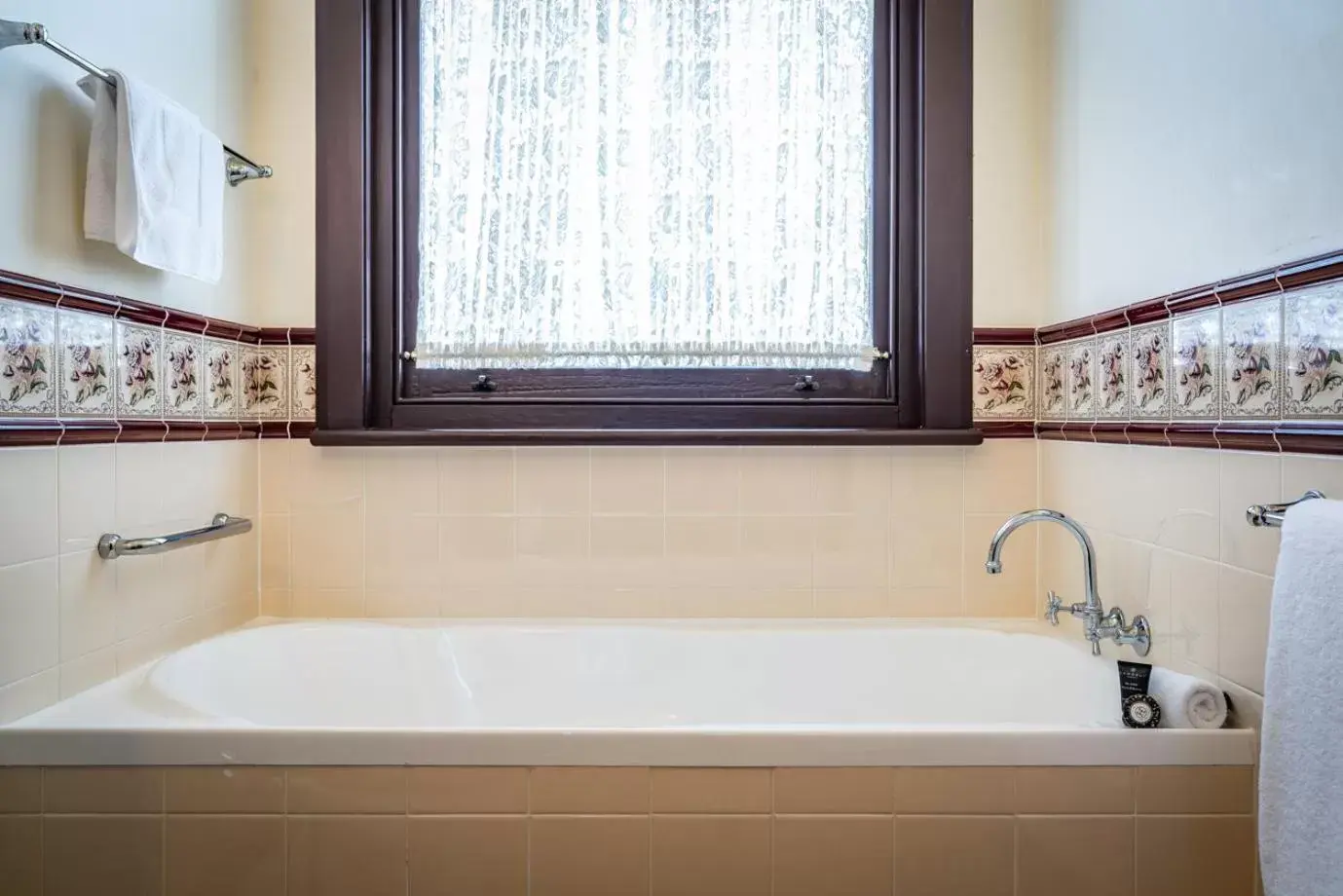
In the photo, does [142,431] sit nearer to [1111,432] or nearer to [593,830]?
[593,830]

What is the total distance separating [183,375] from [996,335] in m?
1.75

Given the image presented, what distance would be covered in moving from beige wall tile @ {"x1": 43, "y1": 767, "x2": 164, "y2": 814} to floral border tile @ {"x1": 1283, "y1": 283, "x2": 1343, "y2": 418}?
1679 mm

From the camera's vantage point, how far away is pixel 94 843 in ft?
3.71

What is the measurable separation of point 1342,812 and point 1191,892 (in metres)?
0.39

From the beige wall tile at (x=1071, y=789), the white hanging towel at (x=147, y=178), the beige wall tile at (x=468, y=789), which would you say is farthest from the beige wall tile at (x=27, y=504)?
the beige wall tile at (x=1071, y=789)

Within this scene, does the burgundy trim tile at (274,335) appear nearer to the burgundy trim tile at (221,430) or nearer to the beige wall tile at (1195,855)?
the burgundy trim tile at (221,430)

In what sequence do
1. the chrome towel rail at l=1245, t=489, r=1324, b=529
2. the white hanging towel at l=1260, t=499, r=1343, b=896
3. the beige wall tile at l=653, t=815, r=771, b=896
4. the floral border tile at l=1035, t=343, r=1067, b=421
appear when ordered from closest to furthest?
the white hanging towel at l=1260, t=499, r=1343, b=896, the chrome towel rail at l=1245, t=489, r=1324, b=529, the beige wall tile at l=653, t=815, r=771, b=896, the floral border tile at l=1035, t=343, r=1067, b=421

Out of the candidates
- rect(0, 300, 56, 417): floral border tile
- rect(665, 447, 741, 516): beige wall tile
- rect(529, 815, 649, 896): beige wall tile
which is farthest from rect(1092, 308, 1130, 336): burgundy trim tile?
rect(0, 300, 56, 417): floral border tile

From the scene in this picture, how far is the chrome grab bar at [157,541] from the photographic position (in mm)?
1367

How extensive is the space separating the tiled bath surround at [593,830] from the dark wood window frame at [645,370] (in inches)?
32.1

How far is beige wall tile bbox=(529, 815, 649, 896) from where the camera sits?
1.12 m

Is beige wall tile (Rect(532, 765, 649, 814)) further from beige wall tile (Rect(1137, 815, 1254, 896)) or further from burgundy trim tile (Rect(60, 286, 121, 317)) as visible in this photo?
burgundy trim tile (Rect(60, 286, 121, 317))

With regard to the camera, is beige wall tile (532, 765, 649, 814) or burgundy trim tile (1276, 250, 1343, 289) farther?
beige wall tile (532, 765, 649, 814)

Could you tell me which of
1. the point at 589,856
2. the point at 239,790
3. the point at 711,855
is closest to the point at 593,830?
the point at 589,856
